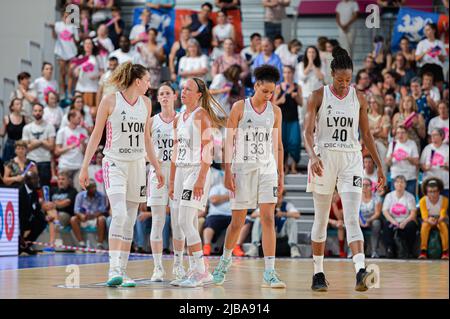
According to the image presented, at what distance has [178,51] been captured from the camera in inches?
806

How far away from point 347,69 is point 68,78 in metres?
13.0

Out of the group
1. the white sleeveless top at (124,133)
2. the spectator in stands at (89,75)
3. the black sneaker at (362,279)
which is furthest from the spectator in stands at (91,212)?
the black sneaker at (362,279)

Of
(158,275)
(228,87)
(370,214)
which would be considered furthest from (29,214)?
(158,275)

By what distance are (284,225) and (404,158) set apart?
267 cm

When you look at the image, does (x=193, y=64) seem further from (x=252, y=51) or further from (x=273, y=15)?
(x=273, y=15)

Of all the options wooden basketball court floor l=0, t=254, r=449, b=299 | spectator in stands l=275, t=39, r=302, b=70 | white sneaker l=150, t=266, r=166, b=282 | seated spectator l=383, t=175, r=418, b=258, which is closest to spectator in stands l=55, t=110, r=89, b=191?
wooden basketball court floor l=0, t=254, r=449, b=299

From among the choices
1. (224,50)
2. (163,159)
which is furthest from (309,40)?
(163,159)

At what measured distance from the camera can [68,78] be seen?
21141mm

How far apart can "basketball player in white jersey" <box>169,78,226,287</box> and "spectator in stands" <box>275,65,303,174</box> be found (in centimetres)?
861

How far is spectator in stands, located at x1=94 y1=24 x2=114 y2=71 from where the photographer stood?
67.2 feet

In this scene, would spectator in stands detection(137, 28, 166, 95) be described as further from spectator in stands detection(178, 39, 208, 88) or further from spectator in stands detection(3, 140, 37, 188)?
spectator in stands detection(3, 140, 37, 188)

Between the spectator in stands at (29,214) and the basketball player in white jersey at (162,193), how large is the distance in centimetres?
650

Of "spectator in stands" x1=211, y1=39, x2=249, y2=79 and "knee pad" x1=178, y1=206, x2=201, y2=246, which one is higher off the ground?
"spectator in stands" x1=211, y1=39, x2=249, y2=79

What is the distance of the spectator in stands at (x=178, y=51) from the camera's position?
802 inches
